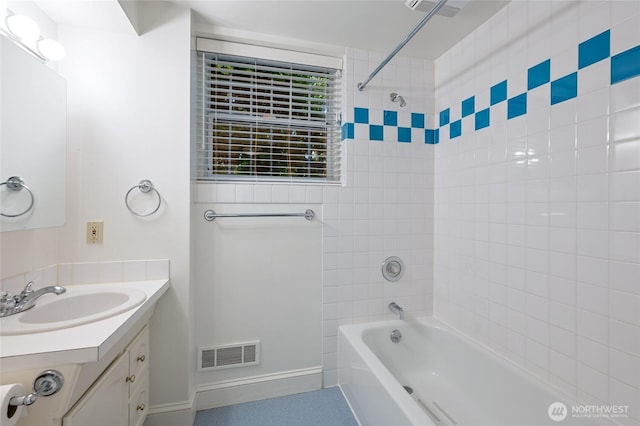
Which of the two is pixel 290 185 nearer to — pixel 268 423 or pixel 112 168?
pixel 112 168

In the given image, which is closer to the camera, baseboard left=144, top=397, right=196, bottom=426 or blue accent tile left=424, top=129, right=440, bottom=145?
baseboard left=144, top=397, right=196, bottom=426

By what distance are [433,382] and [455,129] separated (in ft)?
5.41

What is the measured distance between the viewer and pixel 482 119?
5.08ft

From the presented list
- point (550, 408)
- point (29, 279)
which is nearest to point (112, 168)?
point (29, 279)

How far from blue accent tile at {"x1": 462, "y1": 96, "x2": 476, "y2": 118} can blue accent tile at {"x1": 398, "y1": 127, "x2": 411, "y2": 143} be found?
0.35 m

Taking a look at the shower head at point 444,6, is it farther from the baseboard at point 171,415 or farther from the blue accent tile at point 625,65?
the baseboard at point 171,415

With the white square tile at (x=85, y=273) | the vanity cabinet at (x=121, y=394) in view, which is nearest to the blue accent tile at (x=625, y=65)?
the vanity cabinet at (x=121, y=394)

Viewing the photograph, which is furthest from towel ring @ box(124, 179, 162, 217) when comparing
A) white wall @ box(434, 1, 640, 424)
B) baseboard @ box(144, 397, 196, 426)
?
white wall @ box(434, 1, 640, 424)

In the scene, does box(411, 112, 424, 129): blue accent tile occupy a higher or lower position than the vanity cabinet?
higher

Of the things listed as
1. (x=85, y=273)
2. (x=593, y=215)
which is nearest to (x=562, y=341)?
(x=593, y=215)

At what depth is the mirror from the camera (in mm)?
935

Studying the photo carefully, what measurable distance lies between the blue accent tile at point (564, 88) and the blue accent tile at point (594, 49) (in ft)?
0.16

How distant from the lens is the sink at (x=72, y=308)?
0.85m

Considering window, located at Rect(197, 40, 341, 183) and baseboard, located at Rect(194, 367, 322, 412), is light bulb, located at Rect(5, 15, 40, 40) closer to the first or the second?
window, located at Rect(197, 40, 341, 183)
